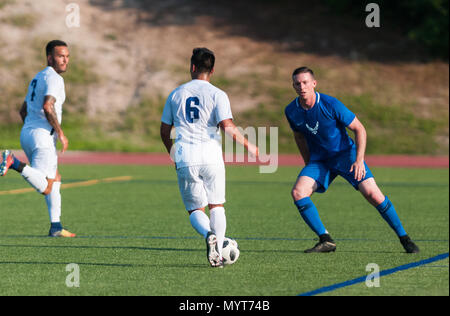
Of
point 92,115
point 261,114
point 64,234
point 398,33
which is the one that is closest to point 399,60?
point 398,33

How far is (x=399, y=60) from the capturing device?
38.9 metres

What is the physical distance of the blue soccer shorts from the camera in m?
8.41

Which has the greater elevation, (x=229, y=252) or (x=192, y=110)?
(x=192, y=110)

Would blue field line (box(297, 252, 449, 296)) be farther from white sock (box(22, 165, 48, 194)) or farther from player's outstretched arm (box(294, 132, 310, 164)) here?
white sock (box(22, 165, 48, 194))

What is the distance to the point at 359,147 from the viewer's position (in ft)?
26.3

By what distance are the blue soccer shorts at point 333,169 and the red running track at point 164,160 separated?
16.9 meters

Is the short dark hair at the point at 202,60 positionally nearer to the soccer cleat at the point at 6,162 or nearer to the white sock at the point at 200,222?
the white sock at the point at 200,222

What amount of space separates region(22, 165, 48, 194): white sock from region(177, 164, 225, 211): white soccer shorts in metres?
2.52

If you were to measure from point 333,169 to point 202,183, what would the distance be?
168 centimetres

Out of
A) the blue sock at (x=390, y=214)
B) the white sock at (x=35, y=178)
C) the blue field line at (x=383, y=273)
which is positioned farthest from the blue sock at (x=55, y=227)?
the blue field line at (x=383, y=273)

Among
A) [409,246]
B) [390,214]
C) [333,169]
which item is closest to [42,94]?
[333,169]

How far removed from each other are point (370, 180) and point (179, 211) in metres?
5.11

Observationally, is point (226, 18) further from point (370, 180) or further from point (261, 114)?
point (370, 180)

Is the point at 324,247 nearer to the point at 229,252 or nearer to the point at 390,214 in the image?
the point at 390,214
